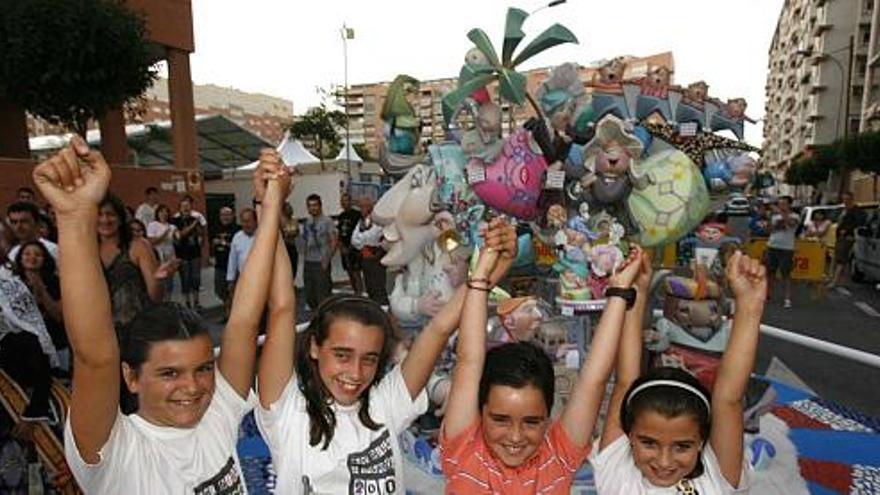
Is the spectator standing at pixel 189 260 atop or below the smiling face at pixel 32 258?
below

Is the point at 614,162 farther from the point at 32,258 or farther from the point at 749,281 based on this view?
the point at 32,258

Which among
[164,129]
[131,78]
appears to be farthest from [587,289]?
[164,129]

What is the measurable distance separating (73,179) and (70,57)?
1337cm

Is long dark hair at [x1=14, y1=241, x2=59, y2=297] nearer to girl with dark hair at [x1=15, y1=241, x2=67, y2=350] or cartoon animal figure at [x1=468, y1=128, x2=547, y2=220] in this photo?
girl with dark hair at [x1=15, y1=241, x2=67, y2=350]

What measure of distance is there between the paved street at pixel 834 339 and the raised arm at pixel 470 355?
4.45m

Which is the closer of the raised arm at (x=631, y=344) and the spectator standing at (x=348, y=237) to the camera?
the raised arm at (x=631, y=344)

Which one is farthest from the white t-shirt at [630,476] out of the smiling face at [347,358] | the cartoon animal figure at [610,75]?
Answer: the cartoon animal figure at [610,75]

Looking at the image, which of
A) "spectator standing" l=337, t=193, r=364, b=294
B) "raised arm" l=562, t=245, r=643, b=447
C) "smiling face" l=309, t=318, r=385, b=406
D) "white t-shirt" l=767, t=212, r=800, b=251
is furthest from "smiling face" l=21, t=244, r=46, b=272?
"white t-shirt" l=767, t=212, r=800, b=251

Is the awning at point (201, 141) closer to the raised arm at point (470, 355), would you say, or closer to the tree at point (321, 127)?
the tree at point (321, 127)

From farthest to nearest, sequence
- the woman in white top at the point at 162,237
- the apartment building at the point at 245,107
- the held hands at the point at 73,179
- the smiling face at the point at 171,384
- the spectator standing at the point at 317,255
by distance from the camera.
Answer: the apartment building at the point at 245,107 < the woman in white top at the point at 162,237 < the spectator standing at the point at 317,255 < the smiling face at the point at 171,384 < the held hands at the point at 73,179

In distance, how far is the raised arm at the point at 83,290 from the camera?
4.58 feet

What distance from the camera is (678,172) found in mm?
4398

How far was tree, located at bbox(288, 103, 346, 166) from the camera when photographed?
1761 inches

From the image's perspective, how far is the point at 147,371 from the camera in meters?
1.67
